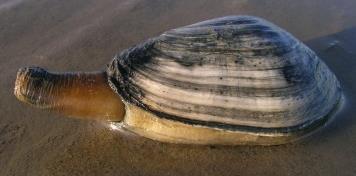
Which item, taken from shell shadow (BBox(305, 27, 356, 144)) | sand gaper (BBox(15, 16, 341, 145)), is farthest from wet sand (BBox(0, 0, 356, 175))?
sand gaper (BBox(15, 16, 341, 145))

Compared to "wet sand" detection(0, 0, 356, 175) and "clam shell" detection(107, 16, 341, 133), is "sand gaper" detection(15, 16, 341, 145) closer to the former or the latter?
"clam shell" detection(107, 16, 341, 133)

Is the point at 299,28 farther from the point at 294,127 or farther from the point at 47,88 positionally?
the point at 47,88

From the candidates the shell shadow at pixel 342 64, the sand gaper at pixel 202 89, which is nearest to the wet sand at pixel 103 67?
the shell shadow at pixel 342 64

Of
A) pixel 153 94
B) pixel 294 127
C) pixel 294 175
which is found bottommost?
pixel 294 175

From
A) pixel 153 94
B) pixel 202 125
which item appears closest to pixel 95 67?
pixel 153 94

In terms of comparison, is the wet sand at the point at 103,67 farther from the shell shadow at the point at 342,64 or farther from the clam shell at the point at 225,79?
the clam shell at the point at 225,79

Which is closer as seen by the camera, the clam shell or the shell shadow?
the clam shell

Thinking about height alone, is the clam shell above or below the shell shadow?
above

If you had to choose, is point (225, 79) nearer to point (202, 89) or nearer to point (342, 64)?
point (202, 89)
